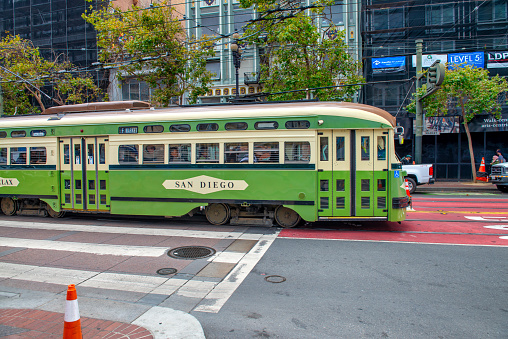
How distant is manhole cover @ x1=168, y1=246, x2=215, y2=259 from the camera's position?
7.33 meters

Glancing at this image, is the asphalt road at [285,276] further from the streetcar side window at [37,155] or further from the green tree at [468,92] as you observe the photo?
the green tree at [468,92]

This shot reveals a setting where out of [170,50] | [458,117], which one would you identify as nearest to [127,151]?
[170,50]

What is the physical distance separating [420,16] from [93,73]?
2600 centimetres

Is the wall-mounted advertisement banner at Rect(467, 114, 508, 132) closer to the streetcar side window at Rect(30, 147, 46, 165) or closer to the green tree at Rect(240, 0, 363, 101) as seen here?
the green tree at Rect(240, 0, 363, 101)

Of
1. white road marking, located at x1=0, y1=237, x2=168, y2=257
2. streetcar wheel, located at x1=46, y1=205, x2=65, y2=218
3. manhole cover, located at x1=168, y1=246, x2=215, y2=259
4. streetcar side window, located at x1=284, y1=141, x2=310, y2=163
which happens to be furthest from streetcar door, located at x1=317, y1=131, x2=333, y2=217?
streetcar wheel, located at x1=46, y1=205, x2=65, y2=218

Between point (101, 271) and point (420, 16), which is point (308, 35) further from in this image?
point (101, 271)

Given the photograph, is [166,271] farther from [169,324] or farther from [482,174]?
[482,174]

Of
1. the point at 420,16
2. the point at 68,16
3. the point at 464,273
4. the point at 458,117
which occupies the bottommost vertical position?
the point at 464,273

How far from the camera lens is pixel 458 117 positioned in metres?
23.7

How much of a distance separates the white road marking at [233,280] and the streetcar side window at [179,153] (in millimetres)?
3279

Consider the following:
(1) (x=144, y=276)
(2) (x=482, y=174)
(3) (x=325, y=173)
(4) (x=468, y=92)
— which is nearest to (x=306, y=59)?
(4) (x=468, y=92)

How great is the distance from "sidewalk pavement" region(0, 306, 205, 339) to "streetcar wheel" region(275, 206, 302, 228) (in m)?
5.22

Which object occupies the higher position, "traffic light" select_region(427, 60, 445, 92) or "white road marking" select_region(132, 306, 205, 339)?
"traffic light" select_region(427, 60, 445, 92)

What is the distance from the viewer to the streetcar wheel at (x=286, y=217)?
9641mm
